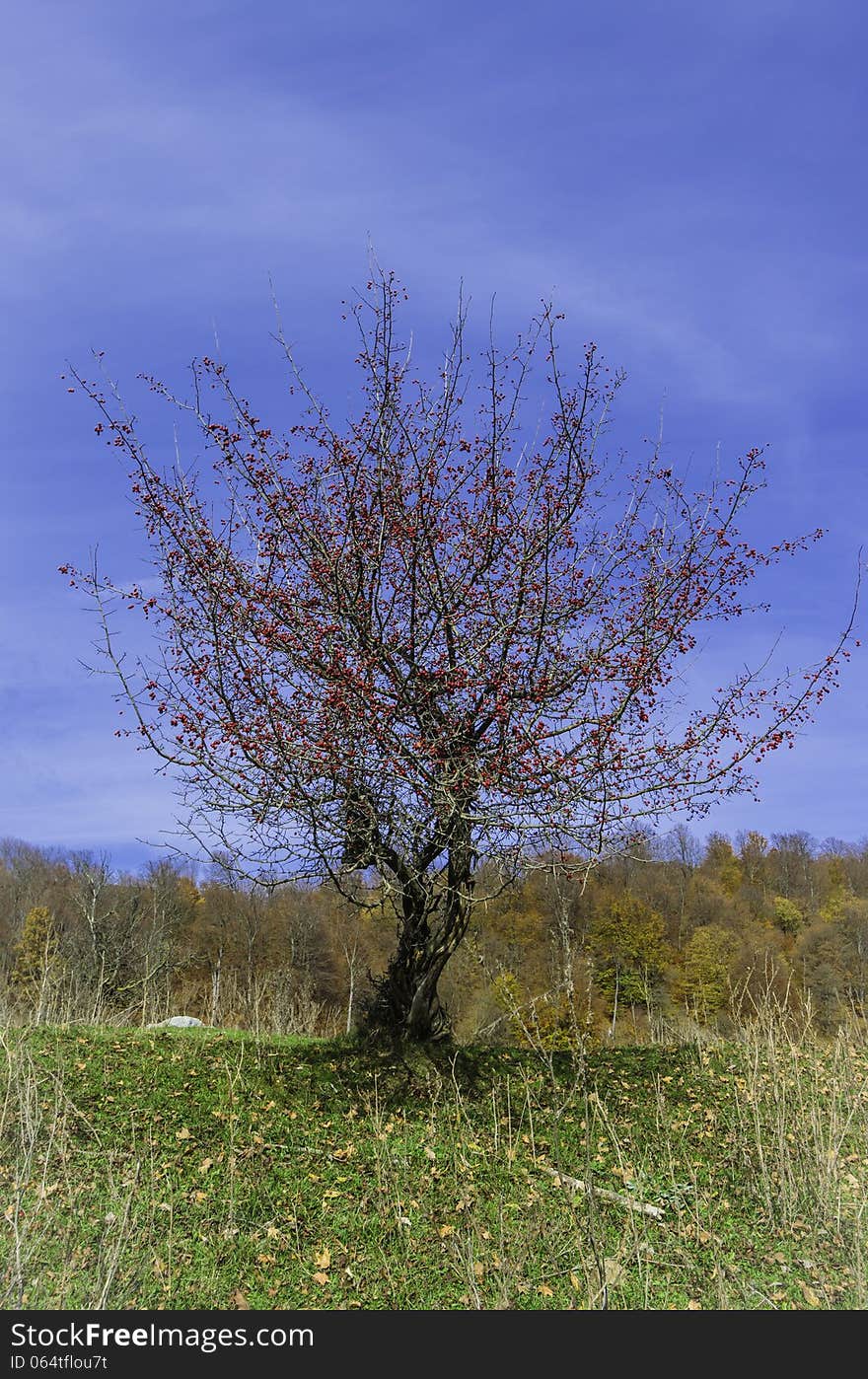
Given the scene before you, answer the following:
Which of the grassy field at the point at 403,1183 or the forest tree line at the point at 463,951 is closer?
the grassy field at the point at 403,1183

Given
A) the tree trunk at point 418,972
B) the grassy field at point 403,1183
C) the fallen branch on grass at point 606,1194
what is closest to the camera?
the grassy field at point 403,1183

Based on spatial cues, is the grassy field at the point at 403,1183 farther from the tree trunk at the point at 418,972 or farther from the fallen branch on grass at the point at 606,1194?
the tree trunk at the point at 418,972

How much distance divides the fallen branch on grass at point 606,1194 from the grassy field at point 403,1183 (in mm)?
17

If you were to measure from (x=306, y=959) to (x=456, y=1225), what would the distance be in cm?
3690

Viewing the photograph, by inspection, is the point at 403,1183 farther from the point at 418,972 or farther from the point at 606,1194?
the point at 418,972

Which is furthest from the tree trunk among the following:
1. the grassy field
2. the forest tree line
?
the forest tree line

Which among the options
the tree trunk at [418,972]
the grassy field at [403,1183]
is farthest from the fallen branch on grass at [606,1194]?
the tree trunk at [418,972]

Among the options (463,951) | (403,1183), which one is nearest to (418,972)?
(403,1183)

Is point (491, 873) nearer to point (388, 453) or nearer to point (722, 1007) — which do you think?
point (388, 453)

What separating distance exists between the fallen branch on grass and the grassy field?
17 mm

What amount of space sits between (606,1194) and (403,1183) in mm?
1594

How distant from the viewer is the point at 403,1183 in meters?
7.30

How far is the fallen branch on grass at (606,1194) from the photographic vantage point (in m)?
7.01

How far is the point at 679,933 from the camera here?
52656mm
